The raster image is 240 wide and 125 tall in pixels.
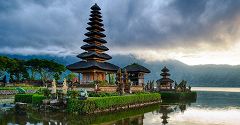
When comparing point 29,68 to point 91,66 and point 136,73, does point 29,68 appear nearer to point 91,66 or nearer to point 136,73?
point 136,73

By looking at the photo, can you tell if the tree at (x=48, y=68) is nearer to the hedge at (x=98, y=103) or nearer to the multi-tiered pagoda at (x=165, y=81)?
the multi-tiered pagoda at (x=165, y=81)

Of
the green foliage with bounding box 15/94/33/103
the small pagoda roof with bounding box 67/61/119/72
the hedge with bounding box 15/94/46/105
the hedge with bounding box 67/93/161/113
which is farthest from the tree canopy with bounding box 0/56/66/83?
the hedge with bounding box 67/93/161/113

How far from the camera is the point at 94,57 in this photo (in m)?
60.4

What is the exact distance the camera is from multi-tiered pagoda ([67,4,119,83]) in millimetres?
58562

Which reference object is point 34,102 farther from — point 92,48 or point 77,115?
point 92,48

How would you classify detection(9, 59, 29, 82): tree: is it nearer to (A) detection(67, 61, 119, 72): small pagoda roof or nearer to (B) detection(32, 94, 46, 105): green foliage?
(A) detection(67, 61, 119, 72): small pagoda roof

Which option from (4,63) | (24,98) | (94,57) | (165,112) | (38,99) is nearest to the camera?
(38,99)

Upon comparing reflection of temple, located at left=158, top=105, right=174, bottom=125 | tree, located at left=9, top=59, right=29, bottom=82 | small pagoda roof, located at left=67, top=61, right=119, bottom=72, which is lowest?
reflection of temple, located at left=158, top=105, right=174, bottom=125

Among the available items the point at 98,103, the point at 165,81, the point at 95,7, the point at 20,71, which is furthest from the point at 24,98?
the point at 20,71

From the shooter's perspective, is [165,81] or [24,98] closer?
[24,98]

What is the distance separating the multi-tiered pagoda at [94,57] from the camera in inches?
2306

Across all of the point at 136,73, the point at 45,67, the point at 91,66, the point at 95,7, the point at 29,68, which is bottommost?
the point at 136,73

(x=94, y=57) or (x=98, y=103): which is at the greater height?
(x=94, y=57)

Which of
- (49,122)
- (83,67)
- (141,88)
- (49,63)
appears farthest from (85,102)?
(49,63)
